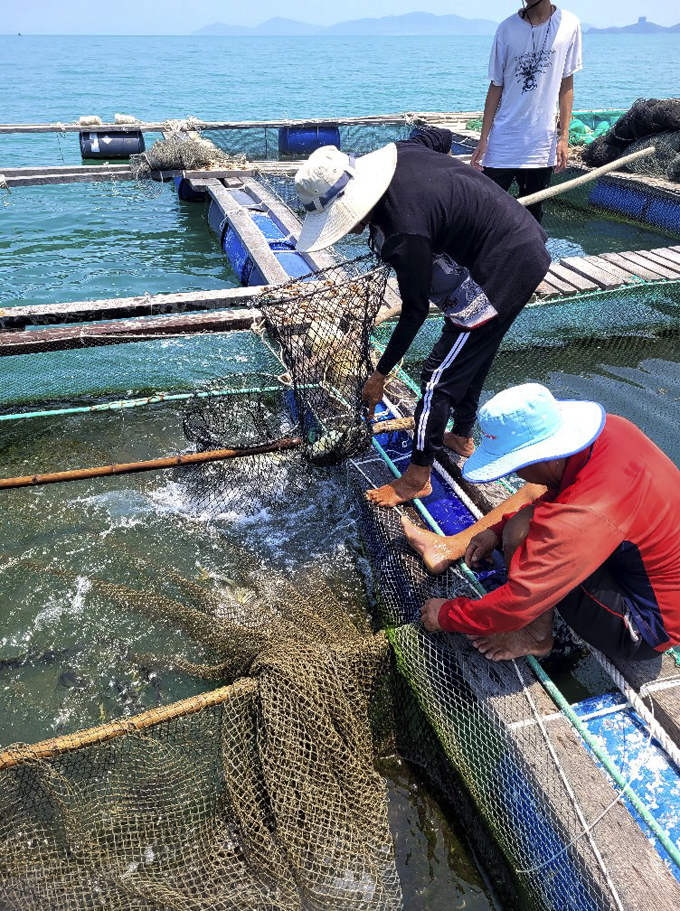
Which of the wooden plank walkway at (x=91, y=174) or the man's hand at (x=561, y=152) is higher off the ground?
the man's hand at (x=561, y=152)

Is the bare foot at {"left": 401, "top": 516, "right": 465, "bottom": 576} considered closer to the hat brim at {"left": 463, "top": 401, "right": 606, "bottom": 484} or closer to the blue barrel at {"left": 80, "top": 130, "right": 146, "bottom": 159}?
the hat brim at {"left": 463, "top": 401, "right": 606, "bottom": 484}

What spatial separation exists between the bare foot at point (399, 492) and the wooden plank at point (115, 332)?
2.22 metres

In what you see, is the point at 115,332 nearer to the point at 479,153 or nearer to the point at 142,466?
the point at 142,466

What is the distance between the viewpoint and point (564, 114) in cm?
469

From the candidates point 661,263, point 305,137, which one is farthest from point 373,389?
point 305,137

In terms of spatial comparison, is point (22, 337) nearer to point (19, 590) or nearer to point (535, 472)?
point (19, 590)

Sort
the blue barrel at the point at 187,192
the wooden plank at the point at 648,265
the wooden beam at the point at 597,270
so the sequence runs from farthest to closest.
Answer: the blue barrel at the point at 187,192 < the wooden plank at the point at 648,265 < the wooden beam at the point at 597,270

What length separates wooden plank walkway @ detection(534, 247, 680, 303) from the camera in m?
6.20

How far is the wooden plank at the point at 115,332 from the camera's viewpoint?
4.90 m

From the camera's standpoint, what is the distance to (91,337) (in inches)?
196

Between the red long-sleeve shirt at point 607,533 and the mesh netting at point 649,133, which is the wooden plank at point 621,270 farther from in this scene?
the red long-sleeve shirt at point 607,533

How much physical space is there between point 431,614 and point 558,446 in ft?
3.29

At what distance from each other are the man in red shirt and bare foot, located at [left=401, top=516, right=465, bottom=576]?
0.63 meters

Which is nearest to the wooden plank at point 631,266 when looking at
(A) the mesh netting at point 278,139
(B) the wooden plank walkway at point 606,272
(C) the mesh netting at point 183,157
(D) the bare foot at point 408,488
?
(B) the wooden plank walkway at point 606,272
